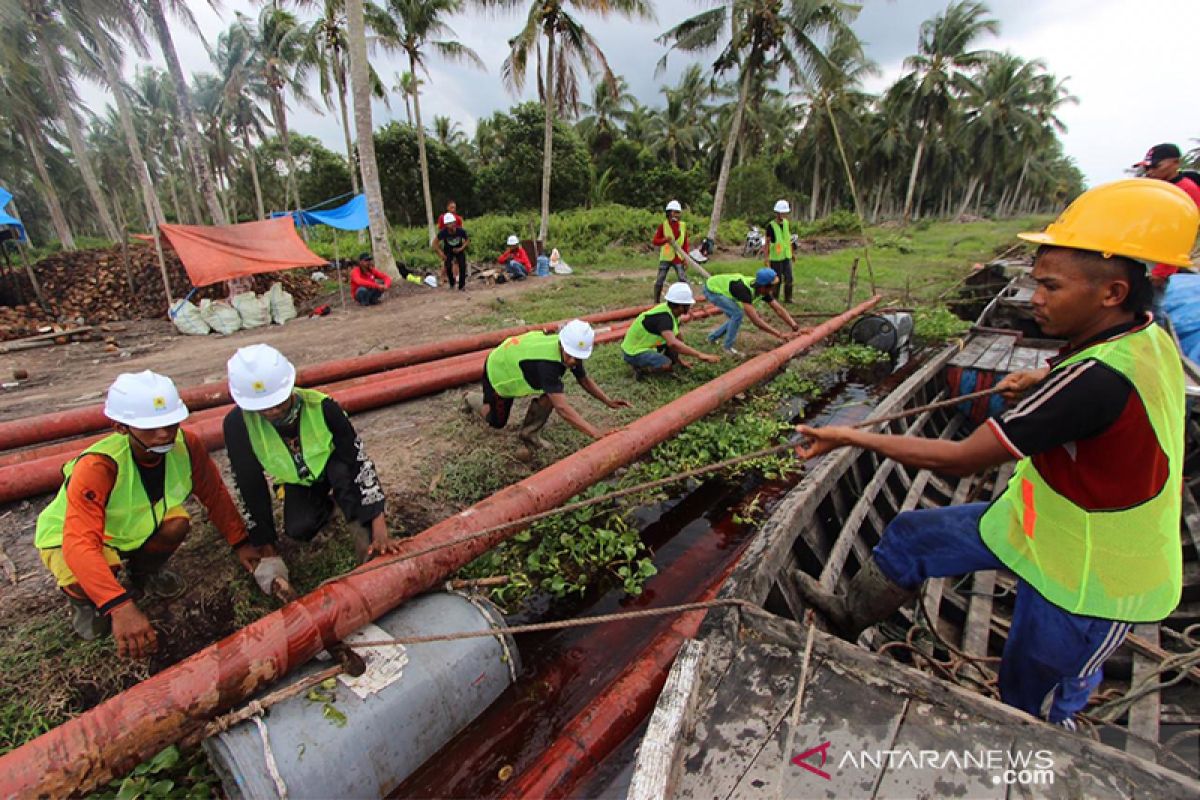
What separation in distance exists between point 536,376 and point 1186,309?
7040mm

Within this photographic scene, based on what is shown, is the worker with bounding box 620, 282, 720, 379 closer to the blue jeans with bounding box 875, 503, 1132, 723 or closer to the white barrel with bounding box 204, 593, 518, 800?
the blue jeans with bounding box 875, 503, 1132, 723

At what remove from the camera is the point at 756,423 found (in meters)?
5.39

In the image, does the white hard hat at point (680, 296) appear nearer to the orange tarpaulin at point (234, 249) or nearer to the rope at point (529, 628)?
the rope at point (529, 628)

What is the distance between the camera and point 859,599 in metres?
2.37

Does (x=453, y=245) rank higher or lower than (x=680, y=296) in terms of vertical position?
higher

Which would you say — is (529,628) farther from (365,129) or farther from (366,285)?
(365,129)

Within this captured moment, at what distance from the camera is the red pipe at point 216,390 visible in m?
4.29

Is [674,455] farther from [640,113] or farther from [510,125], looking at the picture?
[640,113]

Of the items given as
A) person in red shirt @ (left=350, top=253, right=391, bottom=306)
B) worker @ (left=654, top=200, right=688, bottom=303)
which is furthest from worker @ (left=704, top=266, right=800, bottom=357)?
person in red shirt @ (left=350, top=253, right=391, bottom=306)

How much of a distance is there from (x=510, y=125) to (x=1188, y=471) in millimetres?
25606

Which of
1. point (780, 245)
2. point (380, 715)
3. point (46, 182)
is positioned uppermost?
point (46, 182)

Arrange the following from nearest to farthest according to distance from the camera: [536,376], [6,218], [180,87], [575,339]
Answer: [575,339]
[536,376]
[6,218]
[180,87]

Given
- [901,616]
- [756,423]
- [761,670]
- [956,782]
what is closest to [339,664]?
[761,670]

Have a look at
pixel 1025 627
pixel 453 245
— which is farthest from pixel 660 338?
pixel 453 245
